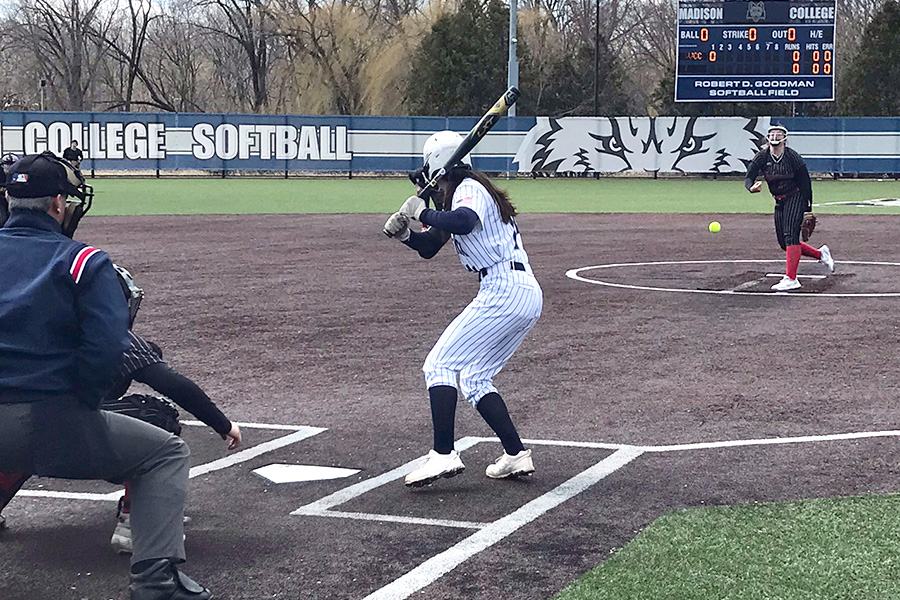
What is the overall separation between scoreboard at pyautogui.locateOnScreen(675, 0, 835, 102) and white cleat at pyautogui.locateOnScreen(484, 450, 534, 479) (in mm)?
34126

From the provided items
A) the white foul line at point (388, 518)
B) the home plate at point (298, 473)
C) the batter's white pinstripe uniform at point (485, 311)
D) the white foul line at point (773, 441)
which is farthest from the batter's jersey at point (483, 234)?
the white foul line at point (773, 441)

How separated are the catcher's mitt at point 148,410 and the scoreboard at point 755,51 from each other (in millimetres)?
35459

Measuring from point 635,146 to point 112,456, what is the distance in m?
42.1

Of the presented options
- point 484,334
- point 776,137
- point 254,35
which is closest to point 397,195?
point 776,137

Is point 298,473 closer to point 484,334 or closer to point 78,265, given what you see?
point 484,334

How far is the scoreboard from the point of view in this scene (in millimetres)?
38656

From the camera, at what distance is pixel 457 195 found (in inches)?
267

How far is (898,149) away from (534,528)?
4174 centimetres

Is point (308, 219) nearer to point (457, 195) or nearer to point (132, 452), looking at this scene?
point (457, 195)

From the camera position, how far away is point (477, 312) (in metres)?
6.86

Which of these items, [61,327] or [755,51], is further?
[755,51]

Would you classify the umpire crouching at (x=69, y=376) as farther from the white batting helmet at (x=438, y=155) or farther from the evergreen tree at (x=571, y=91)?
the evergreen tree at (x=571, y=91)

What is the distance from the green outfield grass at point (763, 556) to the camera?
502 centimetres

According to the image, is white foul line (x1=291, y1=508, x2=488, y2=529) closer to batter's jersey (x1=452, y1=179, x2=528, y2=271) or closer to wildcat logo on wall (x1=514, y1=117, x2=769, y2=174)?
batter's jersey (x1=452, y1=179, x2=528, y2=271)
